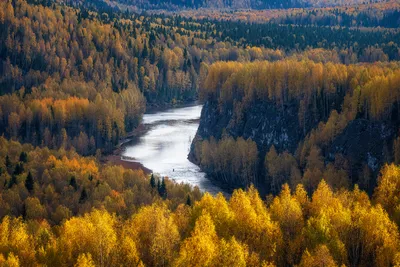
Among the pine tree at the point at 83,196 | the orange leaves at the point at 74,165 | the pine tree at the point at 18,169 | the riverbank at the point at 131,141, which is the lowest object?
the riverbank at the point at 131,141

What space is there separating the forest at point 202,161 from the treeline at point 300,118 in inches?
9.7

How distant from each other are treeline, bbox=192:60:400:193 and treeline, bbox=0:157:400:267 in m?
26.3

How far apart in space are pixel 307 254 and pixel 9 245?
23444mm

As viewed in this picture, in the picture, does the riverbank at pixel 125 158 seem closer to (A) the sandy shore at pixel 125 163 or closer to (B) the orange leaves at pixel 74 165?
(A) the sandy shore at pixel 125 163

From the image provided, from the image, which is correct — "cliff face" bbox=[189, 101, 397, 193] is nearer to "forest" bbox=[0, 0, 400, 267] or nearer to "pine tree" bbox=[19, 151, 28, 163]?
"forest" bbox=[0, 0, 400, 267]

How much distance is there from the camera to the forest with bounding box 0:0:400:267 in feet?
145

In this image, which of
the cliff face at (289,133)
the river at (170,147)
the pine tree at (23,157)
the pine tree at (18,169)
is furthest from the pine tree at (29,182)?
the cliff face at (289,133)

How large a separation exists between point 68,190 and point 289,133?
39556mm

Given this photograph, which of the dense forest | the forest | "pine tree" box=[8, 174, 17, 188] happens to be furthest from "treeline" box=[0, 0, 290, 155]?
the dense forest

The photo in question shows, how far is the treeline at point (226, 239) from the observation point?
40906 millimetres

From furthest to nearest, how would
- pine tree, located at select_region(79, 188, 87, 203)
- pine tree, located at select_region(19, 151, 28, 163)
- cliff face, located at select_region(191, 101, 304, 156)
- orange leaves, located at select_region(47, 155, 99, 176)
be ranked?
cliff face, located at select_region(191, 101, 304, 156)
pine tree, located at select_region(19, 151, 28, 163)
orange leaves, located at select_region(47, 155, 99, 176)
pine tree, located at select_region(79, 188, 87, 203)

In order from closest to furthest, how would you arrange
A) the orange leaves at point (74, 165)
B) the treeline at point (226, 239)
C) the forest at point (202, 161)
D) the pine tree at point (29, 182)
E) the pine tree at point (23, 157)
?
the treeline at point (226, 239)
the forest at point (202, 161)
the pine tree at point (29, 182)
the orange leaves at point (74, 165)
the pine tree at point (23, 157)

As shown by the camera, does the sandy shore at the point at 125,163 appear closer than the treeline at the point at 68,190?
No

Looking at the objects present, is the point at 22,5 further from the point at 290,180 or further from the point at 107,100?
the point at 290,180
